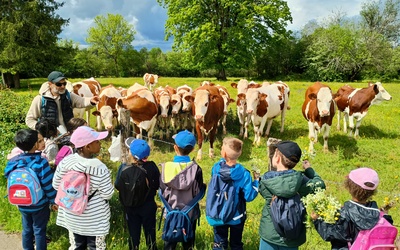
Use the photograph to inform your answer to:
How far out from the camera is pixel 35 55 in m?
25.5

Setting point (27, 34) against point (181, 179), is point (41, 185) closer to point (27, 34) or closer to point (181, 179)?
point (181, 179)

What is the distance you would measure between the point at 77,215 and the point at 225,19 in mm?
30743

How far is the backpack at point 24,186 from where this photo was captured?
140 inches

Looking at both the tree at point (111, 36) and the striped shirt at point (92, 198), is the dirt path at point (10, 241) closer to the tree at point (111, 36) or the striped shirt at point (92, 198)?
the striped shirt at point (92, 198)

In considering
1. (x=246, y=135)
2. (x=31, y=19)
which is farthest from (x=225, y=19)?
(x=246, y=135)

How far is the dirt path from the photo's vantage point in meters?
4.33

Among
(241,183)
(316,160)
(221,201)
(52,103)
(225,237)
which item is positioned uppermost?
(52,103)

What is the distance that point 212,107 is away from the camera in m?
9.90

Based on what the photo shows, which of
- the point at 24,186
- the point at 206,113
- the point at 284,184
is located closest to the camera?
the point at 284,184

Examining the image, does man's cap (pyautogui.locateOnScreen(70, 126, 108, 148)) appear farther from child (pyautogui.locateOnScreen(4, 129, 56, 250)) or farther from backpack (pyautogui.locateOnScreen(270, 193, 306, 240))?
backpack (pyautogui.locateOnScreen(270, 193, 306, 240))

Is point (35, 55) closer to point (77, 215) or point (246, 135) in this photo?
point (246, 135)

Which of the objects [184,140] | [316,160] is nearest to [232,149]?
[184,140]

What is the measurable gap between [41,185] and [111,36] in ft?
195

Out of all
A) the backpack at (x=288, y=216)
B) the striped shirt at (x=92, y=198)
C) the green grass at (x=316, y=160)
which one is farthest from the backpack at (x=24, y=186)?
the backpack at (x=288, y=216)
